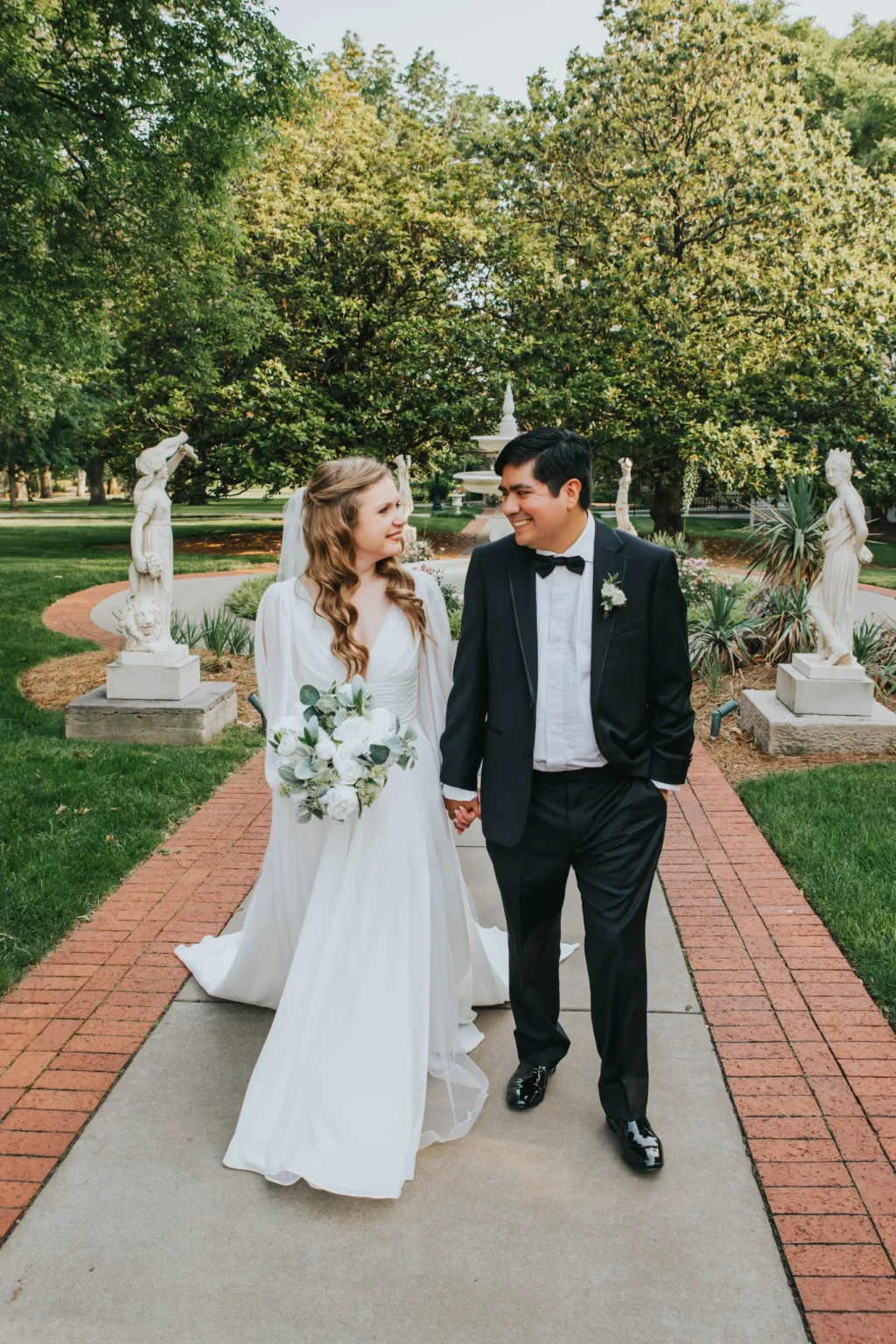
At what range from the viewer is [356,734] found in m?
3.11

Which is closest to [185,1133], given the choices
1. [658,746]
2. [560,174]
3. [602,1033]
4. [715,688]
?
[602,1033]

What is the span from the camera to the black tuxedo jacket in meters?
3.12

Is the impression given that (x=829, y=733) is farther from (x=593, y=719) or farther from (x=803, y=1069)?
(x=593, y=719)

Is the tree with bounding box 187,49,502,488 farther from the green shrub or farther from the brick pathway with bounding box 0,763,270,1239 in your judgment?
the brick pathway with bounding box 0,763,270,1239

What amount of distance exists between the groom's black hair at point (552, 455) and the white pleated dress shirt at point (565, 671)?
0.25 m

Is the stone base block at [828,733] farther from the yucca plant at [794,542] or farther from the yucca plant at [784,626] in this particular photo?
the yucca plant at [794,542]

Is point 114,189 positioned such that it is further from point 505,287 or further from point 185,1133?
point 185,1133

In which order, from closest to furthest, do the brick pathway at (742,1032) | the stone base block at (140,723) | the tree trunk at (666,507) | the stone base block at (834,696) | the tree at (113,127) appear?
the brick pathway at (742,1032) → the stone base block at (834,696) → the stone base block at (140,723) → the tree at (113,127) → the tree trunk at (666,507)

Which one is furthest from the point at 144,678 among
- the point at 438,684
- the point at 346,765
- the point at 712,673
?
the point at 346,765

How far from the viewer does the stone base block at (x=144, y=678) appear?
8281 mm

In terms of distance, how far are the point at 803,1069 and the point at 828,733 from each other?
4498 mm

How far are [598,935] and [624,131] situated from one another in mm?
22086

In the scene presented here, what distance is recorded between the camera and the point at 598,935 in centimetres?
317

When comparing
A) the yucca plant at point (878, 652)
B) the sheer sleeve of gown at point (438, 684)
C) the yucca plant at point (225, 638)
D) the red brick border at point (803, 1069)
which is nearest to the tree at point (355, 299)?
the yucca plant at point (225, 638)
